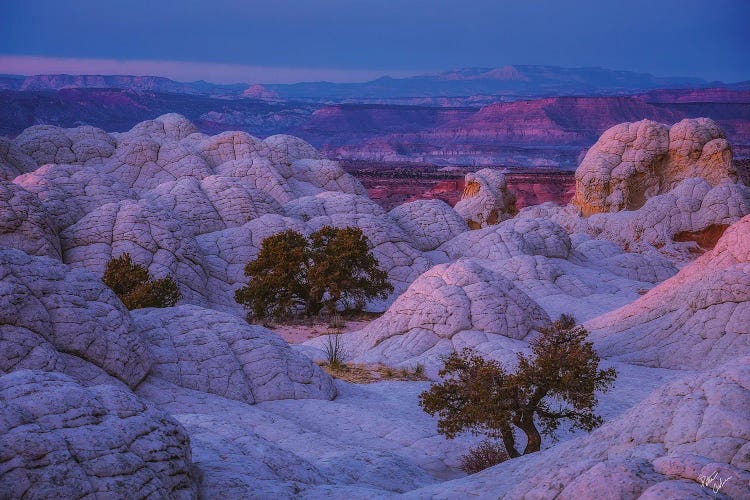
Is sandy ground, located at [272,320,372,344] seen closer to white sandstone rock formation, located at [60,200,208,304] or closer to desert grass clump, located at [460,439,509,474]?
white sandstone rock formation, located at [60,200,208,304]

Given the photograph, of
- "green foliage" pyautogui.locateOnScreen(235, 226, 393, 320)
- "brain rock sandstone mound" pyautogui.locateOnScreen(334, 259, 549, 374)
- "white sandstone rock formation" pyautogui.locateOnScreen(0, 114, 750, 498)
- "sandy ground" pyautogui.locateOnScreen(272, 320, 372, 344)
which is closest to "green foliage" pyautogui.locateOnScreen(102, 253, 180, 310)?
"white sandstone rock formation" pyautogui.locateOnScreen(0, 114, 750, 498)

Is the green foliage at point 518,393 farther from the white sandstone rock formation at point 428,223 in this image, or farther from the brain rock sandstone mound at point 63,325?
the white sandstone rock formation at point 428,223

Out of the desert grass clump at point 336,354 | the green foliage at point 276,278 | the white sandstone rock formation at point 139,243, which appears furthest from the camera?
the green foliage at point 276,278

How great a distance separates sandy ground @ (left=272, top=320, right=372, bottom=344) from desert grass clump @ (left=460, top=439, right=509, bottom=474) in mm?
13967

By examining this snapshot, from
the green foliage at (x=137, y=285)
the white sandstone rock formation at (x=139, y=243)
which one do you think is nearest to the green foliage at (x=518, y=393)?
the green foliage at (x=137, y=285)

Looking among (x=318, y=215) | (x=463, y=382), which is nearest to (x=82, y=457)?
(x=463, y=382)

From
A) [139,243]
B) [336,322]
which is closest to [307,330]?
[336,322]

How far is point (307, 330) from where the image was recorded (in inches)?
1127

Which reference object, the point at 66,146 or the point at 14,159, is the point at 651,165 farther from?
the point at 14,159

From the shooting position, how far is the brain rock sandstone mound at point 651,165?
170 feet

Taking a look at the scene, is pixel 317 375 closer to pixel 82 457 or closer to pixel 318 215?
pixel 82 457

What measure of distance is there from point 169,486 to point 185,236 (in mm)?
23534

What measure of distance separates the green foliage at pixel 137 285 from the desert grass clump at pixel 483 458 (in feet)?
44.4

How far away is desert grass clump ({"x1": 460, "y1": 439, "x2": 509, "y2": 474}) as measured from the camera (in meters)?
12.8
